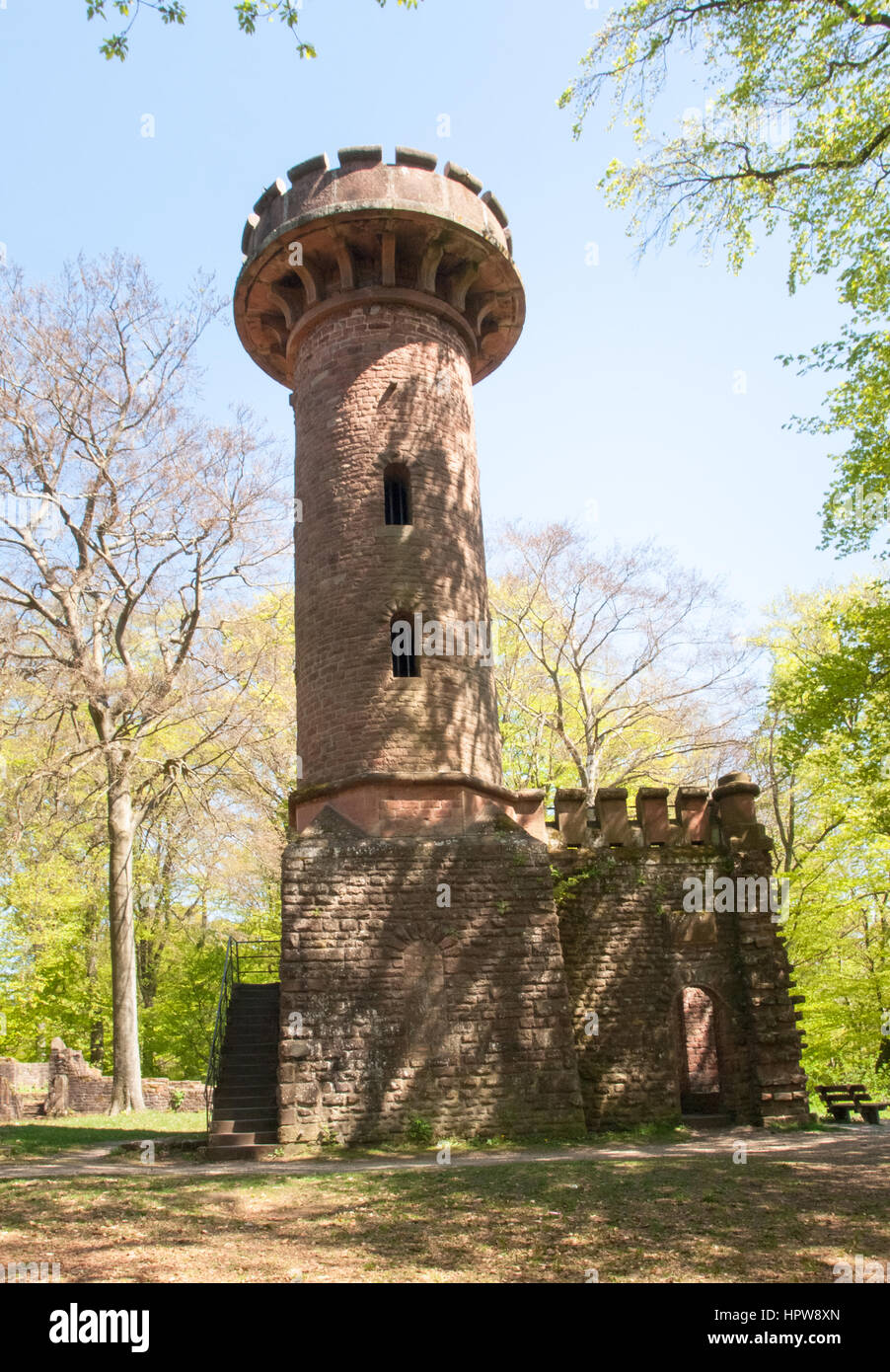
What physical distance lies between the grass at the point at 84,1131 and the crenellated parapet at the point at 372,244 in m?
11.0

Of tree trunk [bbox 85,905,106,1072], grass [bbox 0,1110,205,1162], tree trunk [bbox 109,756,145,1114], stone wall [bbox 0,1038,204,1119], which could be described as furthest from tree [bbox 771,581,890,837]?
tree trunk [bbox 85,905,106,1072]

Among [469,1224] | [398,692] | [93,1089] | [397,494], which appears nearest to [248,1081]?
[398,692]

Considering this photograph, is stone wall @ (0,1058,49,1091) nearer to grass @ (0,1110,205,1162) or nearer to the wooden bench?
grass @ (0,1110,205,1162)

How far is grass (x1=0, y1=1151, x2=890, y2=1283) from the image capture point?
17.2 feet

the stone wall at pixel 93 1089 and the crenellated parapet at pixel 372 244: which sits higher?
the crenellated parapet at pixel 372 244

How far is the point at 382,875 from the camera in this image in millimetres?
11461

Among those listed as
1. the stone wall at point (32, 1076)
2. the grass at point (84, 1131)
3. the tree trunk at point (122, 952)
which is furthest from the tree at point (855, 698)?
the stone wall at point (32, 1076)

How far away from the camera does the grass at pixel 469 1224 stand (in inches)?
207

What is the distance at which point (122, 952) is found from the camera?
717 inches

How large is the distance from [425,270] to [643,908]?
29.6 ft

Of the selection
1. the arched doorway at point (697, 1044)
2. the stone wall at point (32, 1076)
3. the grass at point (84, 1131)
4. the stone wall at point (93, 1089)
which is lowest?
the stone wall at point (32, 1076)

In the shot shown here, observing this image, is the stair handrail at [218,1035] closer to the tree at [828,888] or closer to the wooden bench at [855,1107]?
the wooden bench at [855,1107]

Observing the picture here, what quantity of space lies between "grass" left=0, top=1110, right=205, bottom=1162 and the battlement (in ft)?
20.8

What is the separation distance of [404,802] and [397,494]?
14.0ft
